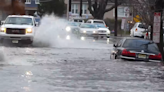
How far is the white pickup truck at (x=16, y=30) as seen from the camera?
29000mm

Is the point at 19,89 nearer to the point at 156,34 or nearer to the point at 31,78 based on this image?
the point at 31,78

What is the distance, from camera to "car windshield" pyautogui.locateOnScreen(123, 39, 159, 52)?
842 inches

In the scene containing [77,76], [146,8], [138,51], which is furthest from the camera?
[146,8]

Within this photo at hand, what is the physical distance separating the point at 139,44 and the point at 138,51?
64 cm

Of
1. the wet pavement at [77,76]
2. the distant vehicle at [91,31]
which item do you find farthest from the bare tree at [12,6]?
the distant vehicle at [91,31]

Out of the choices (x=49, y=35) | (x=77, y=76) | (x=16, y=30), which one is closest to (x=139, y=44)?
(x=77, y=76)

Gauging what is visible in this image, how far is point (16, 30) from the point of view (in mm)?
29047

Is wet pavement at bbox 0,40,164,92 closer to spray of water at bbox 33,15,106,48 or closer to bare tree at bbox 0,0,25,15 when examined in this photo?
bare tree at bbox 0,0,25,15

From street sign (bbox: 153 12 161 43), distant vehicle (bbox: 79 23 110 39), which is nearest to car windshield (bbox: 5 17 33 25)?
street sign (bbox: 153 12 161 43)

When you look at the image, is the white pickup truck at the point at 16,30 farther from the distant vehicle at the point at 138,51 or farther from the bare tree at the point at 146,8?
the distant vehicle at the point at 138,51

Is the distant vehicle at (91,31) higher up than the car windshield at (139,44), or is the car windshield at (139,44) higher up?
the car windshield at (139,44)

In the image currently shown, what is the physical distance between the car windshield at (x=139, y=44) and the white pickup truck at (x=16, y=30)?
359 inches

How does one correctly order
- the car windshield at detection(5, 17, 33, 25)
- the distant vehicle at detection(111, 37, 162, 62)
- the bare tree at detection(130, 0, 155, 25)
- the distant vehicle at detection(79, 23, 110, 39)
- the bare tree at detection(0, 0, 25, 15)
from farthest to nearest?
1. the distant vehicle at detection(79, 23, 110, 39)
2. the car windshield at detection(5, 17, 33, 25)
3. the bare tree at detection(0, 0, 25, 15)
4. the bare tree at detection(130, 0, 155, 25)
5. the distant vehicle at detection(111, 37, 162, 62)

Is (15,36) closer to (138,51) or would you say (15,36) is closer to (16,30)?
(16,30)
